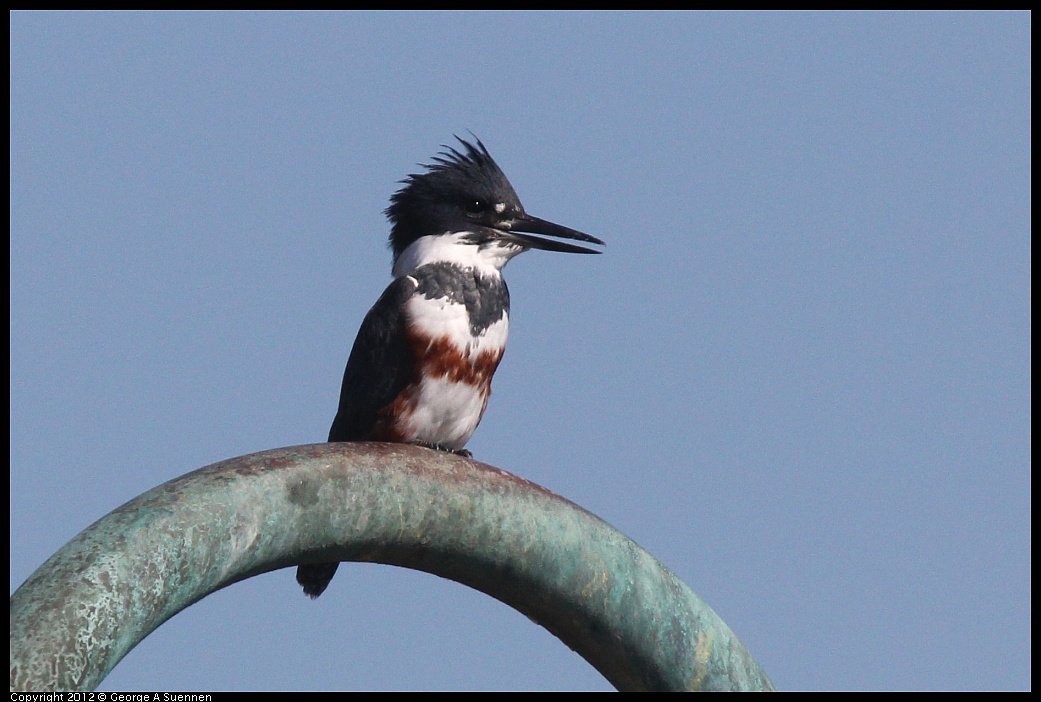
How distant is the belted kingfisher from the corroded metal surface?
107 centimetres

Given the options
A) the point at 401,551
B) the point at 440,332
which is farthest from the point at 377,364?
the point at 401,551

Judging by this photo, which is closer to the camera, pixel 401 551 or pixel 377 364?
pixel 401 551

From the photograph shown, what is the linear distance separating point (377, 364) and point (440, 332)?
0.21 meters

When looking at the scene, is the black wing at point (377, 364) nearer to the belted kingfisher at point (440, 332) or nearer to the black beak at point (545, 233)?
the belted kingfisher at point (440, 332)

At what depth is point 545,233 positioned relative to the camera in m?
4.61

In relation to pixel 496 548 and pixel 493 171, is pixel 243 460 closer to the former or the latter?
pixel 496 548

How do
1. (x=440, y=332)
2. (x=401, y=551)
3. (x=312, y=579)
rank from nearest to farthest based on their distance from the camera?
(x=401, y=551) < (x=312, y=579) < (x=440, y=332)

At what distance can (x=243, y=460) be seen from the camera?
2.80 metres

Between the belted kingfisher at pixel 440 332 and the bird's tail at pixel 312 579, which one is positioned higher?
the belted kingfisher at pixel 440 332

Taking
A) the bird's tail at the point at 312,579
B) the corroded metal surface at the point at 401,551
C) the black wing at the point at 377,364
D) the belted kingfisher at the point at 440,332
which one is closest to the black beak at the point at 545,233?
the belted kingfisher at the point at 440,332

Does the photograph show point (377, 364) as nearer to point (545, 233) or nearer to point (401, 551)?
point (545, 233)

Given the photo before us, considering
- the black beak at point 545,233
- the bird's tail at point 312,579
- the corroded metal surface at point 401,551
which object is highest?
the black beak at point 545,233

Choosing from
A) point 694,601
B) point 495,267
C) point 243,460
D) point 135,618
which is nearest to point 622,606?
point 694,601

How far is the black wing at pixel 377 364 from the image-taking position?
14.2ft
